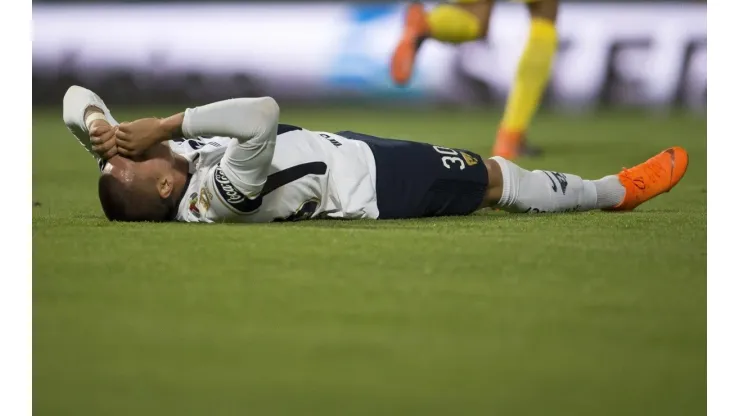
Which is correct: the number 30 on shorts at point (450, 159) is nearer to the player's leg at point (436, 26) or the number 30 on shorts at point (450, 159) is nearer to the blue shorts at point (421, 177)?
the blue shorts at point (421, 177)

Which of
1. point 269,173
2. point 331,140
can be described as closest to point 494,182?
point 331,140

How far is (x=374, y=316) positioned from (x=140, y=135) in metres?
0.86

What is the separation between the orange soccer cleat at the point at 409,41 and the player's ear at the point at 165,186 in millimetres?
2010

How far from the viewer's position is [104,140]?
Result: 96.0 inches

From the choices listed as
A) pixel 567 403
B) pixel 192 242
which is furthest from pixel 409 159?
pixel 567 403

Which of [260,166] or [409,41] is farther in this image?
[409,41]

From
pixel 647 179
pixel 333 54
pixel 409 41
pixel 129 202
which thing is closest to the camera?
pixel 129 202

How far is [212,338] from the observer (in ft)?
5.25

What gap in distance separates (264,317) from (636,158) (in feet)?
11.2

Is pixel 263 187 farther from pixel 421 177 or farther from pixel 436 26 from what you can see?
pixel 436 26

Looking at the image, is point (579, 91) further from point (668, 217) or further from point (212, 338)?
point (212, 338)

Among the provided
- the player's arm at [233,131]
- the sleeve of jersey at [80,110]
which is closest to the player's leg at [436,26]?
the sleeve of jersey at [80,110]

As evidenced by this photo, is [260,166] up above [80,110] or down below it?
below

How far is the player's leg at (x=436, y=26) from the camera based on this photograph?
441cm
